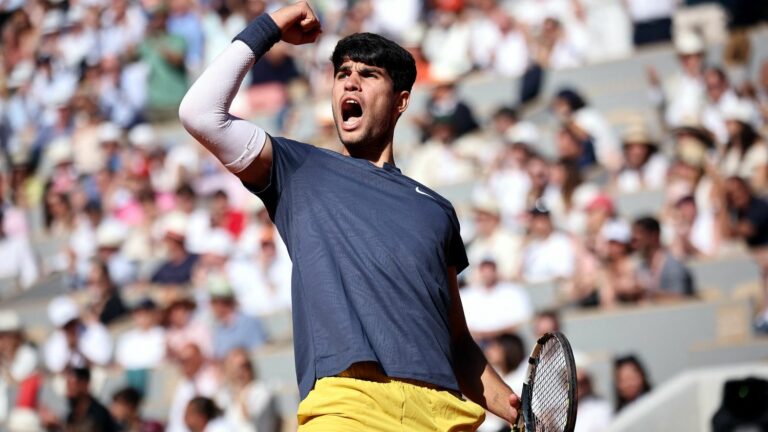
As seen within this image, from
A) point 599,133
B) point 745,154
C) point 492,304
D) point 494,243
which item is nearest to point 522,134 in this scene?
point 599,133

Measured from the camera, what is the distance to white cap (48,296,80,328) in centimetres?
1301

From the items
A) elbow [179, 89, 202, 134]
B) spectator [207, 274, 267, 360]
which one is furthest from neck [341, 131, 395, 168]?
spectator [207, 274, 267, 360]

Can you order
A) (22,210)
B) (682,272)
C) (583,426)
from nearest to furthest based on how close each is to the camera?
(583,426)
(682,272)
(22,210)

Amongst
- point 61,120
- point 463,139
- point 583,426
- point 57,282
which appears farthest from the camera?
point 61,120

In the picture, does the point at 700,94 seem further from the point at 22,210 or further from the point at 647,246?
the point at 22,210

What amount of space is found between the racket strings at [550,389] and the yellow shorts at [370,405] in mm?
286

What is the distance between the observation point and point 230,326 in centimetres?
1112

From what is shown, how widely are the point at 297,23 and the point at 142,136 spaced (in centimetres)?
1181

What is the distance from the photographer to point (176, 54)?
16.2 metres

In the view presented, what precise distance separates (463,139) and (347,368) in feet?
31.9

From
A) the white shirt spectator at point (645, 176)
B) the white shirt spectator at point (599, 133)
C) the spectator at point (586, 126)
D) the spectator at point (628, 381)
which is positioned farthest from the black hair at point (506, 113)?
the spectator at point (628, 381)

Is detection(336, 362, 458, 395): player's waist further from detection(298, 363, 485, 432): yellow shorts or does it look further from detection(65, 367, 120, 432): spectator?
detection(65, 367, 120, 432): spectator

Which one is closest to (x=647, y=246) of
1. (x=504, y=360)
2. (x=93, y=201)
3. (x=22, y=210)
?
(x=504, y=360)

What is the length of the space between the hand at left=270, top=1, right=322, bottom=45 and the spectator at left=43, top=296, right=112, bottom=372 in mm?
8154
